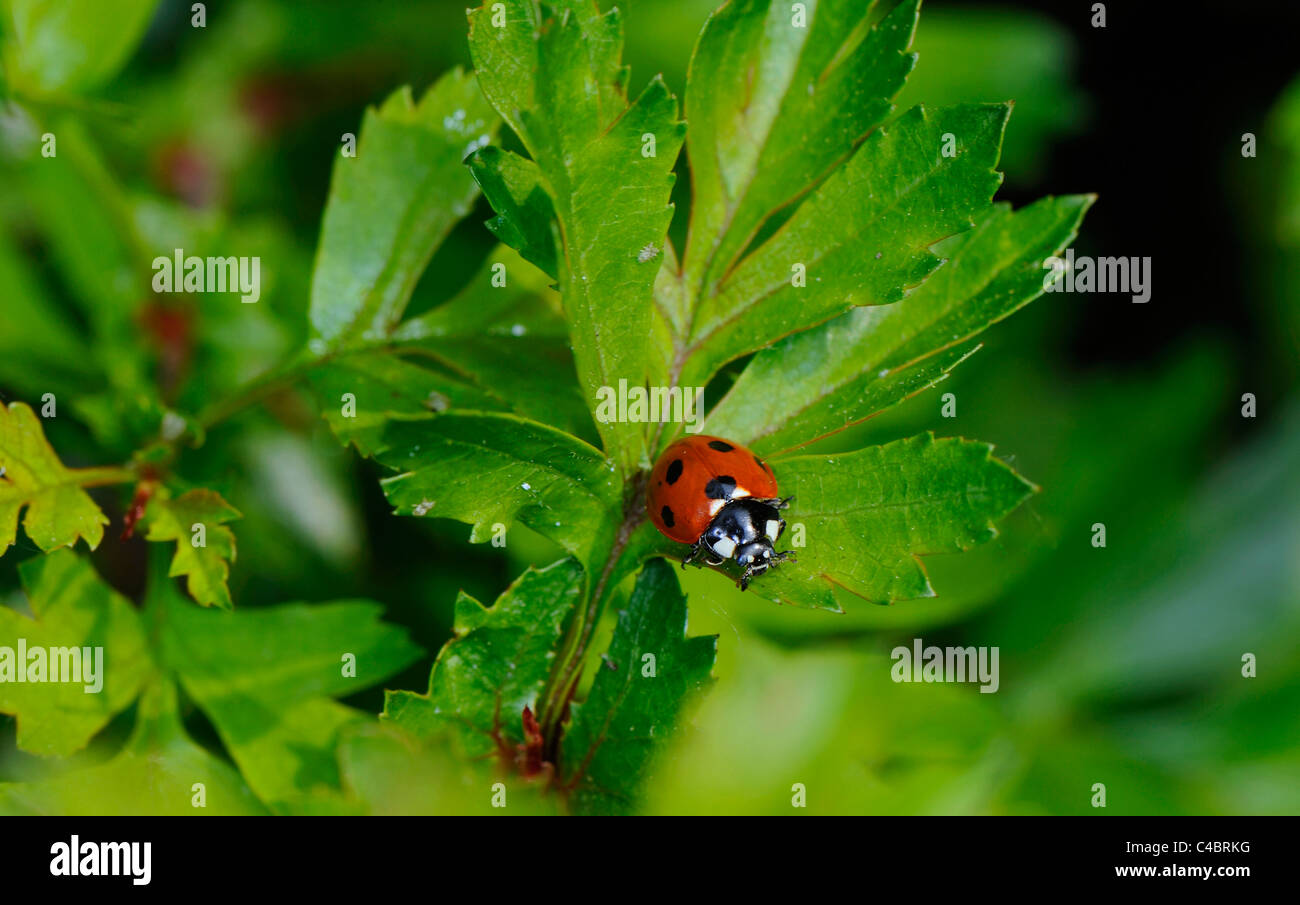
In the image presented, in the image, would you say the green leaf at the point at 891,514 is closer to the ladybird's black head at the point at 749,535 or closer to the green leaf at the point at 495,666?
the ladybird's black head at the point at 749,535

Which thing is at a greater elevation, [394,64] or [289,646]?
[394,64]

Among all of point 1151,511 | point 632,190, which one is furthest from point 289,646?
point 1151,511

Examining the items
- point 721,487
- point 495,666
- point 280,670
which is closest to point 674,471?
point 721,487

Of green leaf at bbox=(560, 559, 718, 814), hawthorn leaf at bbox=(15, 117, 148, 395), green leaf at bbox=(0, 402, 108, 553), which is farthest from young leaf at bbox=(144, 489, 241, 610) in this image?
hawthorn leaf at bbox=(15, 117, 148, 395)

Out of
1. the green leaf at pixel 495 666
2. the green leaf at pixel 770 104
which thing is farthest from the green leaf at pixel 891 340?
the green leaf at pixel 495 666

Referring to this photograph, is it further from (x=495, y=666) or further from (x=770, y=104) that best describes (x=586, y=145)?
(x=495, y=666)
